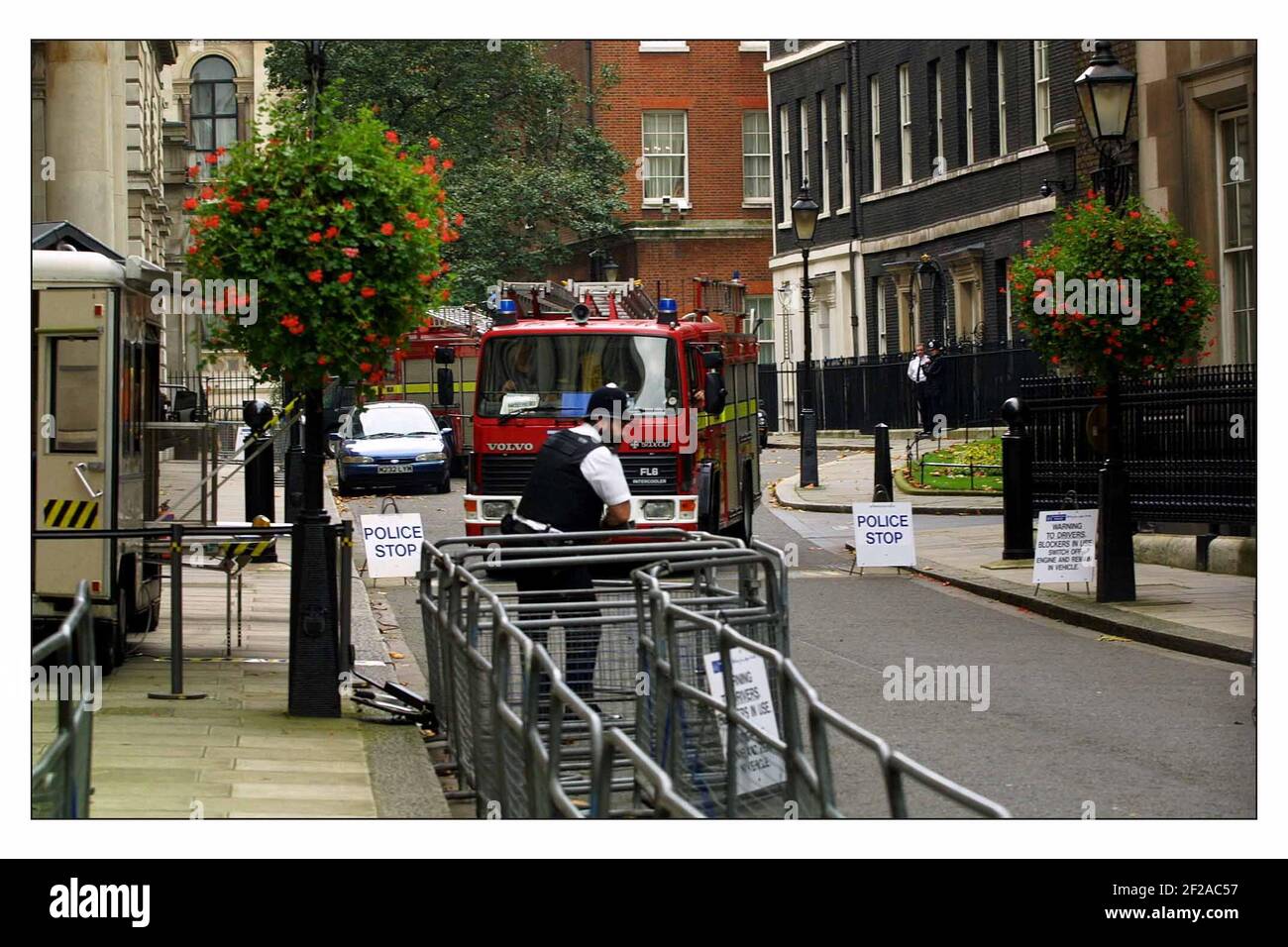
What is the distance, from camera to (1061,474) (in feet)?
70.7

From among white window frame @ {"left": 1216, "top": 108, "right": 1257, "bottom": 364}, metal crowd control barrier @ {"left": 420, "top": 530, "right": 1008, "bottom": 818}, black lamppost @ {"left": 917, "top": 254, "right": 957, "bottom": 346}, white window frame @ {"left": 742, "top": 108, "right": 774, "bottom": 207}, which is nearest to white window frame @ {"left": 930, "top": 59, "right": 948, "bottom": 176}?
black lamppost @ {"left": 917, "top": 254, "right": 957, "bottom": 346}

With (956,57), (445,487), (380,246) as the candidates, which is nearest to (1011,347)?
(956,57)

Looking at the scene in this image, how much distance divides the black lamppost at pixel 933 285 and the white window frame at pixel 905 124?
6.66 feet

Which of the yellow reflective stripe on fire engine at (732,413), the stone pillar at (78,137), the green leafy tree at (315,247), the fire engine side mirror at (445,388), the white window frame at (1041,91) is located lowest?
the yellow reflective stripe on fire engine at (732,413)

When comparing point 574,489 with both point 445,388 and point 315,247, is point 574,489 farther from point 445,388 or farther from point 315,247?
point 445,388

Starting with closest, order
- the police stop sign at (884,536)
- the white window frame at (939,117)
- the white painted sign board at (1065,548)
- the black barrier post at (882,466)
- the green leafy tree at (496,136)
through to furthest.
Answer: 1. the white painted sign board at (1065,548)
2. the police stop sign at (884,536)
3. the black barrier post at (882,466)
4. the white window frame at (939,117)
5. the green leafy tree at (496,136)

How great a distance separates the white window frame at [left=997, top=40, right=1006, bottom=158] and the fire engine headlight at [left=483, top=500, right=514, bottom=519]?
61.2 ft

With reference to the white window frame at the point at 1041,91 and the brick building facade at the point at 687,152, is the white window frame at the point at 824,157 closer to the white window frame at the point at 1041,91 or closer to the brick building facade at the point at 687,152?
the brick building facade at the point at 687,152

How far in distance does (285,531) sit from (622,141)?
38181 millimetres

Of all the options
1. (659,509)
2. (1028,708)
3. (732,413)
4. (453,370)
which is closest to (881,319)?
(453,370)

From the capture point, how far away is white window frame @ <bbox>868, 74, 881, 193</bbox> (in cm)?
4053

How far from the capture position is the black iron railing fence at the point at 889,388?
118ft

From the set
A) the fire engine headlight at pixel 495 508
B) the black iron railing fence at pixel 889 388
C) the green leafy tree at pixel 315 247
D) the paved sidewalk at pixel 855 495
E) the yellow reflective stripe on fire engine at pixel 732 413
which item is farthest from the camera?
the black iron railing fence at pixel 889 388

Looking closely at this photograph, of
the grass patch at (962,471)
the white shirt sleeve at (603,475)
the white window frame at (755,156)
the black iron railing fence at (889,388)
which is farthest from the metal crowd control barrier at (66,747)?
the white window frame at (755,156)
